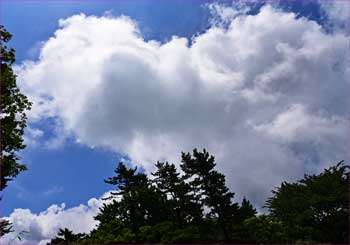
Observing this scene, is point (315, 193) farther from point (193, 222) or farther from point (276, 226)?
point (193, 222)

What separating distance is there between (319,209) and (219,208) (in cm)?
1149

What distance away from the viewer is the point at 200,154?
4541 cm

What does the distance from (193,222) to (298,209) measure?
12.3 metres

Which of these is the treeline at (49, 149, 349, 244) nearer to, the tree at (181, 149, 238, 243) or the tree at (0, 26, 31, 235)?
the tree at (181, 149, 238, 243)

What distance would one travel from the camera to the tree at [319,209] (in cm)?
3647

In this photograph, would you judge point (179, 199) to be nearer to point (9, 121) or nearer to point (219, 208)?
point (219, 208)

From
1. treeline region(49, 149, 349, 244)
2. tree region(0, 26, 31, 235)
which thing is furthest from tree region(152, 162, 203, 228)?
tree region(0, 26, 31, 235)

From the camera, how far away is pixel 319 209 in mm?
38438

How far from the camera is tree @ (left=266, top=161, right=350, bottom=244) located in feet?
120

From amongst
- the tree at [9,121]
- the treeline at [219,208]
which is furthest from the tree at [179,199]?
the tree at [9,121]

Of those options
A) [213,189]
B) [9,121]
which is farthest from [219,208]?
Answer: [9,121]

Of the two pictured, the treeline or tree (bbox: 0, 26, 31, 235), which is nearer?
tree (bbox: 0, 26, 31, 235)

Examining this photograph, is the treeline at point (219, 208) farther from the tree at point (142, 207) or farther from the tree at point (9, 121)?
the tree at point (9, 121)

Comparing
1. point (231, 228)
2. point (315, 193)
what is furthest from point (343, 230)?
point (231, 228)
